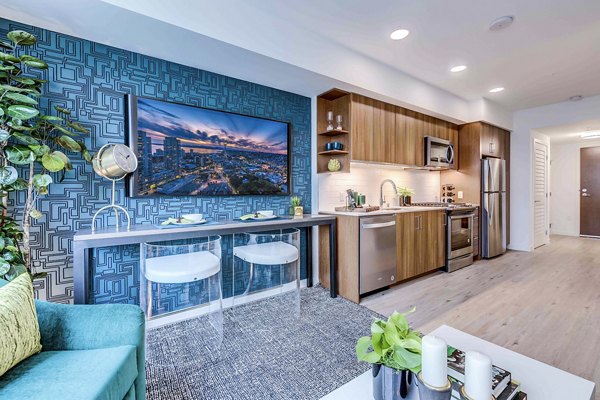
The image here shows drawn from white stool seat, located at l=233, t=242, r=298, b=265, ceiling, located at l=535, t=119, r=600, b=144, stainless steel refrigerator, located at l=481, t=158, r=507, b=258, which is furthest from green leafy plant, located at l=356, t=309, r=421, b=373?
ceiling, located at l=535, t=119, r=600, b=144

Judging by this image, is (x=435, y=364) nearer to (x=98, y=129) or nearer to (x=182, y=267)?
(x=182, y=267)

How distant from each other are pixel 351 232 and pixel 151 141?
2094 mm

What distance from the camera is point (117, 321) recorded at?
4.13 ft

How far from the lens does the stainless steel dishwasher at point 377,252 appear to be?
2.90 m

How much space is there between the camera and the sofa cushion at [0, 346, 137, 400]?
0.93 metres

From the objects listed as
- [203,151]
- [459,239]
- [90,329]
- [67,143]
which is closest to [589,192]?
[459,239]

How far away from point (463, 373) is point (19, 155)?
2458 mm

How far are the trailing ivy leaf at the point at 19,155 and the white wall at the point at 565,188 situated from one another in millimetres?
9669

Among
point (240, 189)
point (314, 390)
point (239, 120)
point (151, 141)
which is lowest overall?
point (314, 390)

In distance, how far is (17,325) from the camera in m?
1.06

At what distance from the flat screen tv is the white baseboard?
107cm

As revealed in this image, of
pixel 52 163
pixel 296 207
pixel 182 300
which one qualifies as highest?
pixel 52 163

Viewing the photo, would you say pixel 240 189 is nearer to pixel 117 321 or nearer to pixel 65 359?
pixel 117 321

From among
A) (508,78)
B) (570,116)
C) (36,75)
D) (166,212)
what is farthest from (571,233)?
(36,75)
